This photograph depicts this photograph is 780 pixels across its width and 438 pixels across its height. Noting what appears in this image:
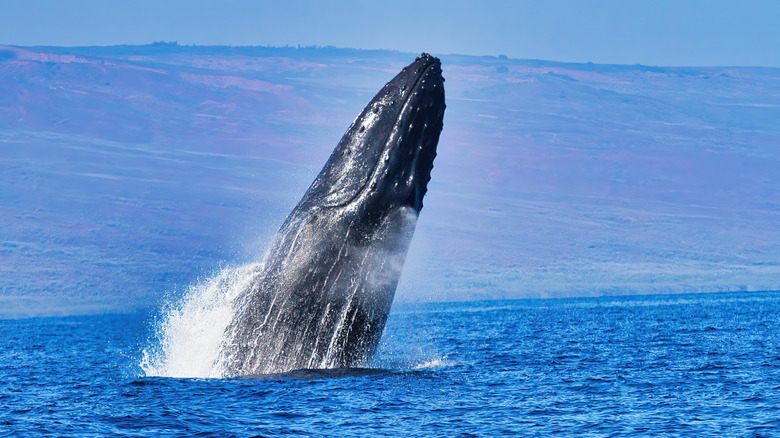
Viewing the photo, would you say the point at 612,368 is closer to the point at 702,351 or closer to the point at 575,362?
the point at 575,362

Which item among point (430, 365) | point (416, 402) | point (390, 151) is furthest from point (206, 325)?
point (430, 365)

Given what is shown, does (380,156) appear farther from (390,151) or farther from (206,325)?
(206,325)

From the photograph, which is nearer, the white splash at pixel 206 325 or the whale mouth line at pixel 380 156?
the whale mouth line at pixel 380 156

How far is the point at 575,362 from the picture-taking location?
21547 millimetres

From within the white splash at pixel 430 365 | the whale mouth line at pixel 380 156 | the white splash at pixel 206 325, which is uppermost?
the whale mouth line at pixel 380 156

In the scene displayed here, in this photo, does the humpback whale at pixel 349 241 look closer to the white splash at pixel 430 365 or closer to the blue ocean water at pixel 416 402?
the blue ocean water at pixel 416 402

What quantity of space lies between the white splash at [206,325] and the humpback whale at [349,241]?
270 millimetres

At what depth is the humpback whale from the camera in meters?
11.1

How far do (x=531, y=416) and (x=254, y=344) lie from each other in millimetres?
4029

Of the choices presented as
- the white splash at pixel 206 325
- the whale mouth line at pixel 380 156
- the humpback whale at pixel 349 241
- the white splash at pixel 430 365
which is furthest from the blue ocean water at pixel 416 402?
the whale mouth line at pixel 380 156

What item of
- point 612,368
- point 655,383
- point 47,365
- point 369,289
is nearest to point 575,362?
point 612,368

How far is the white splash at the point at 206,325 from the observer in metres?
11.8

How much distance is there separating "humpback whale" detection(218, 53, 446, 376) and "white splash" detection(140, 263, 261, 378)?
0.88 feet

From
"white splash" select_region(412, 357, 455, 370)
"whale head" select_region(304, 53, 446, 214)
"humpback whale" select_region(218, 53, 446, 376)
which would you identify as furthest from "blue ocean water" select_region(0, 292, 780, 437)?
"whale head" select_region(304, 53, 446, 214)
